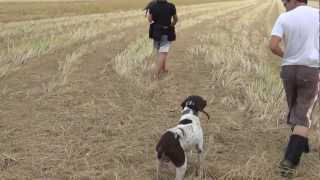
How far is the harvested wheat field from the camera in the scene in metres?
6.58

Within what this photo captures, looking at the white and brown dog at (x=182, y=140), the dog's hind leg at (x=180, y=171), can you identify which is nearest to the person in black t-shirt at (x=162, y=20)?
the white and brown dog at (x=182, y=140)

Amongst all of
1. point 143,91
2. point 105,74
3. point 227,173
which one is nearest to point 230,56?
point 105,74

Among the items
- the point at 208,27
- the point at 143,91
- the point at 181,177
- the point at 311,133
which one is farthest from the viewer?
the point at 208,27

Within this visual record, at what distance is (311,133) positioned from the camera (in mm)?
7949

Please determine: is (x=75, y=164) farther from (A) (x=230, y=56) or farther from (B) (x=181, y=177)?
(A) (x=230, y=56)

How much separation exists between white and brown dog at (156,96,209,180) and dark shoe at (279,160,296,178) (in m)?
0.91

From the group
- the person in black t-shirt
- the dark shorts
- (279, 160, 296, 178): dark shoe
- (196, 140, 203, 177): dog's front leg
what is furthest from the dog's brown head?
the person in black t-shirt

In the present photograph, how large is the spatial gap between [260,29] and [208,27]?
88.2 inches

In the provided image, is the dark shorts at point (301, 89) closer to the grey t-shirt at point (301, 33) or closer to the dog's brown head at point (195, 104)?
the grey t-shirt at point (301, 33)

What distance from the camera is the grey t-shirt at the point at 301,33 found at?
20.4 ft

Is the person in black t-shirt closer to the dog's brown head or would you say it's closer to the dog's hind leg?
the dog's brown head

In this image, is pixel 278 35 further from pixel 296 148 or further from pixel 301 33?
pixel 296 148

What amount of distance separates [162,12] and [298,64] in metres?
5.48

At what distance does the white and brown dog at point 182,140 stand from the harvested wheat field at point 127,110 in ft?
1.11
